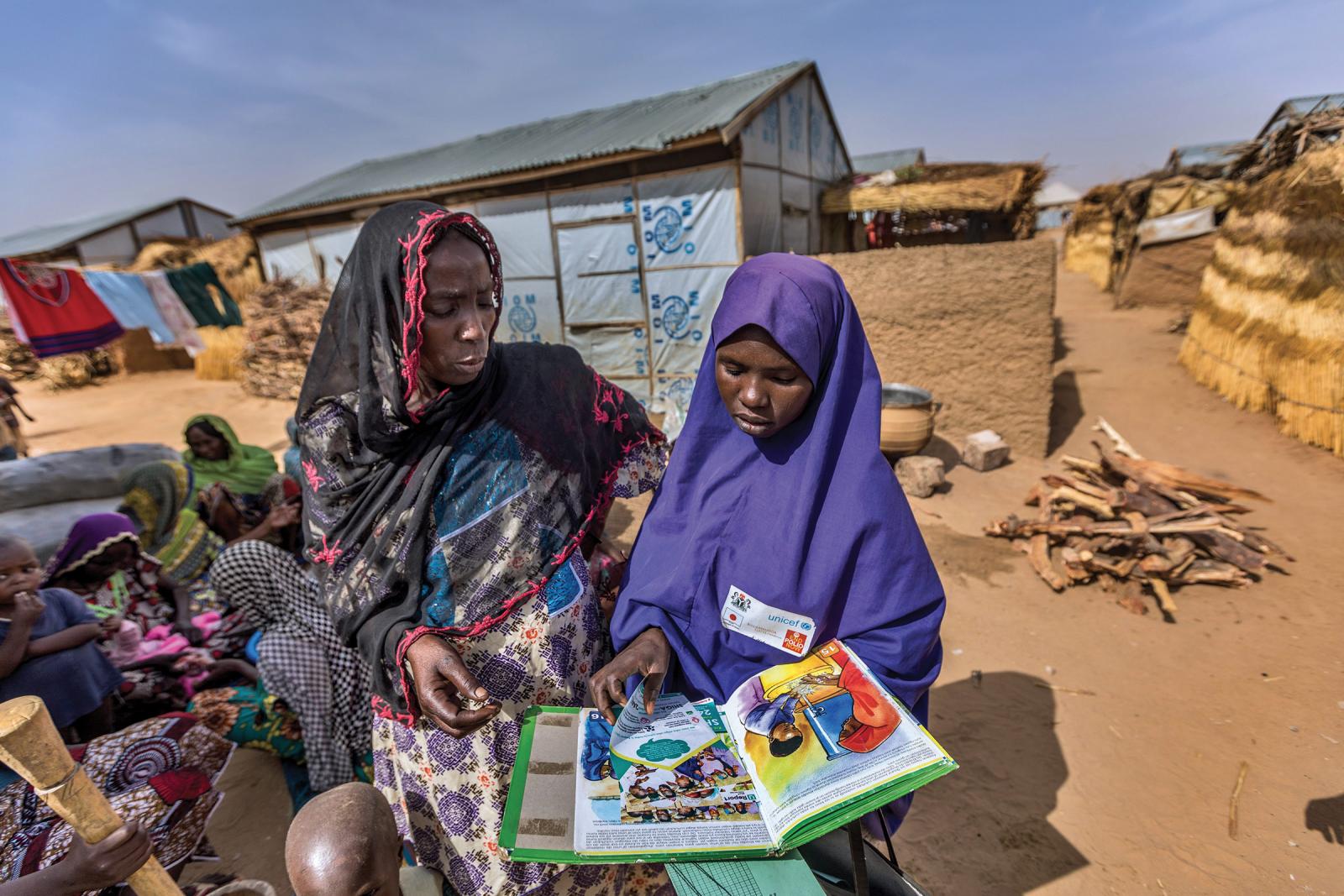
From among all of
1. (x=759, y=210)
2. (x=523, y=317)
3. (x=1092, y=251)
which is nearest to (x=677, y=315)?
(x=759, y=210)

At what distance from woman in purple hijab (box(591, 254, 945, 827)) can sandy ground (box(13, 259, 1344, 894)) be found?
5.05 ft

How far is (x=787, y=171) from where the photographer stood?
967 centimetres

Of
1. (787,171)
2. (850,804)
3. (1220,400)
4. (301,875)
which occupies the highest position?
(787,171)

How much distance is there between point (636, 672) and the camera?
1.38 metres

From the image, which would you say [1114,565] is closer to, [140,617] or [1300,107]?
[140,617]

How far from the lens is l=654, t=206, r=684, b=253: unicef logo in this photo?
8.17 meters

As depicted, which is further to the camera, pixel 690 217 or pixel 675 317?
pixel 675 317

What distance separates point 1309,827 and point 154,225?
86.9ft

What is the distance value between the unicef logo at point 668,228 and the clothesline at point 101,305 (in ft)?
24.4

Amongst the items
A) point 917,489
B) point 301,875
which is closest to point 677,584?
point 301,875

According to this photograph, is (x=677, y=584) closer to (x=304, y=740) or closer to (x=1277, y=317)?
(x=304, y=740)

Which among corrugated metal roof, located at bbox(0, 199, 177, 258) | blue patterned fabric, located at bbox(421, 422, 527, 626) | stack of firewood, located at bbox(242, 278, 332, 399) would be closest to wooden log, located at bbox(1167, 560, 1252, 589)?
blue patterned fabric, located at bbox(421, 422, 527, 626)

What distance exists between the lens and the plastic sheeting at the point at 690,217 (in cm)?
780

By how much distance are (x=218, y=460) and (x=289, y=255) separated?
9767mm
